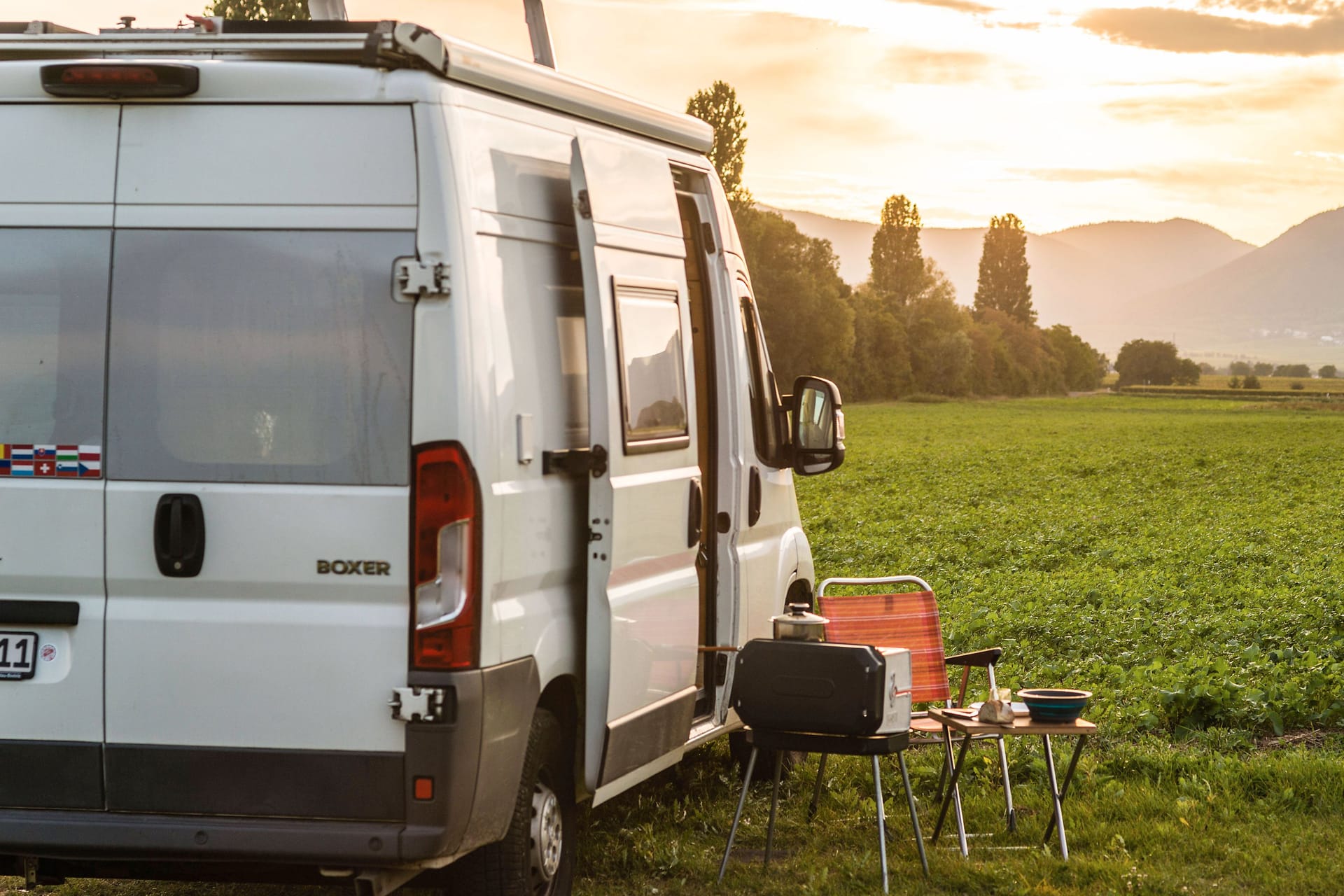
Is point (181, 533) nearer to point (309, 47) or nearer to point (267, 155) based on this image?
point (267, 155)

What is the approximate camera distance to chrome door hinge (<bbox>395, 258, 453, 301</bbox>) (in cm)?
460

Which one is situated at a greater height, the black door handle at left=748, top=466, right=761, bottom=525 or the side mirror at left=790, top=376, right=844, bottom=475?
the side mirror at left=790, top=376, right=844, bottom=475

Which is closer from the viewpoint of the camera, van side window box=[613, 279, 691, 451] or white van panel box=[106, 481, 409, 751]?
white van panel box=[106, 481, 409, 751]

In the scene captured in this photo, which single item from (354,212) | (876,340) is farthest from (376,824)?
(876,340)

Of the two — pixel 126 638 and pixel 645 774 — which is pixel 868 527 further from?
pixel 126 638

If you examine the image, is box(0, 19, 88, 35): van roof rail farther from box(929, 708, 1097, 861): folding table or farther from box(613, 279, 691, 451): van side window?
box(929, 708, 1097, 861): folding table

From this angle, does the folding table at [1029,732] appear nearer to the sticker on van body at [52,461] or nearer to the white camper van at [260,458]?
the white camper van at [260,458]

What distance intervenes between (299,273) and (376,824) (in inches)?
63.3

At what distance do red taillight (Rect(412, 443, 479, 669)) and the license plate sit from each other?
3.87ft

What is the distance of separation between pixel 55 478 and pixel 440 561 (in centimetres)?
121

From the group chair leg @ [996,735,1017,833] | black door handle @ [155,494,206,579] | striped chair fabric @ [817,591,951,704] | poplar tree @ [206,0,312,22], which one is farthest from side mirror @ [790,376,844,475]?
poplar tree @ [206,0,312,22]

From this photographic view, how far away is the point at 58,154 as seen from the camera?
484 centimetres

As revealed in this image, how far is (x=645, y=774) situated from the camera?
625 centimetres

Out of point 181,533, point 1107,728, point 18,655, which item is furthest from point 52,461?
point 1107,728
